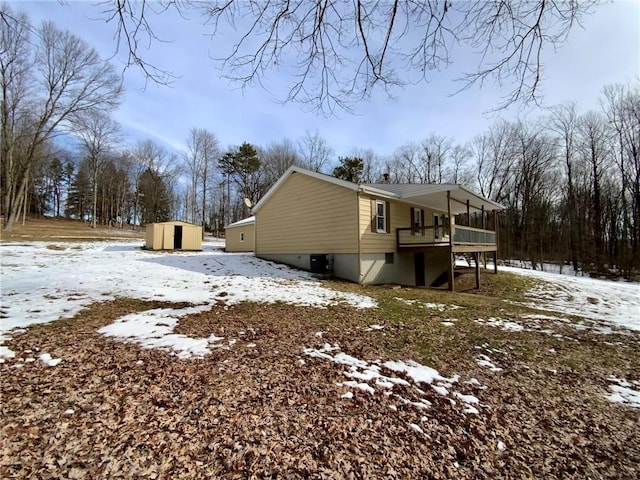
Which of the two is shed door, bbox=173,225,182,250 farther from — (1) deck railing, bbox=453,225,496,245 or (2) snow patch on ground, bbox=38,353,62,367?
(2) snow patch on ground, bbox=38,353,62,367

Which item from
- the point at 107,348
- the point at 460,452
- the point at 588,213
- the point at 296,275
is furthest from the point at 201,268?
the point at 588,213

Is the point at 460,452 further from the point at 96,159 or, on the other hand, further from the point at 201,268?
the point at 96,159

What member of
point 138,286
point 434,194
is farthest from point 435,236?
point 138,286

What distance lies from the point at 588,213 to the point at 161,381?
31.6 metres

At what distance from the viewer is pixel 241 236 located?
22.4 meters

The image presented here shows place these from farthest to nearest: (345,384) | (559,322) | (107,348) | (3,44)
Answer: (559,322)
(3,44)
(107,348)
(345,384)

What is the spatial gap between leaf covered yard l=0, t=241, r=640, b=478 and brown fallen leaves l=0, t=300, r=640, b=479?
0.01 metres

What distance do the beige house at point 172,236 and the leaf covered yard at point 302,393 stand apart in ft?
41.0

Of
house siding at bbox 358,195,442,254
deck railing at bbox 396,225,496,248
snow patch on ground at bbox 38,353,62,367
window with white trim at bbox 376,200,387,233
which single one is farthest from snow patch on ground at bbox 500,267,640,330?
snow patch on ground at bbox 38,353,62,367

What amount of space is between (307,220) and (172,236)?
423 inches

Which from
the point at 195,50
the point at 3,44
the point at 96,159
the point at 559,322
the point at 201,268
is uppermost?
the point at 96,159

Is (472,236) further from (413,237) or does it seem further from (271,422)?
(271,422)

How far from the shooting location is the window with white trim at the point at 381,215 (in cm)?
1306

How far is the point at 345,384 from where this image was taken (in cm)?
345
